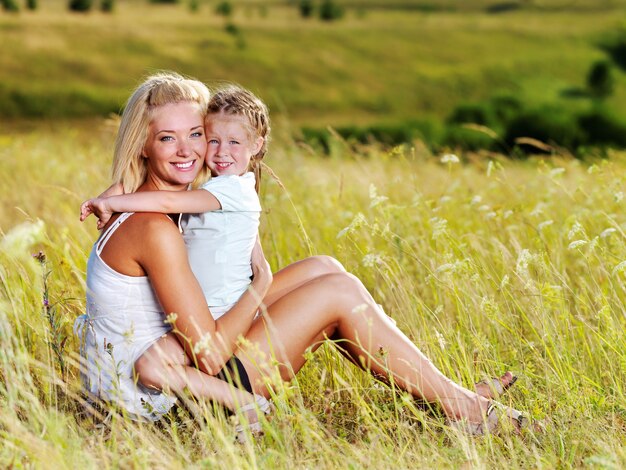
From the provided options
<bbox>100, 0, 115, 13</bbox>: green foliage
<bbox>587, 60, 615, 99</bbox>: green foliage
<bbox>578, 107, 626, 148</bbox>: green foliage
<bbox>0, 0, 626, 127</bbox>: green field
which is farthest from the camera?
<bbox>100, 0, 115, 13</bbox>: green foliage

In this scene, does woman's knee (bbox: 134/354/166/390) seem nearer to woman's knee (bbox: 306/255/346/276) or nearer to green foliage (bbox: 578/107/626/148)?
woman's knee (bbox: 306/255/346/276)

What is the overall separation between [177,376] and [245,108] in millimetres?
1049

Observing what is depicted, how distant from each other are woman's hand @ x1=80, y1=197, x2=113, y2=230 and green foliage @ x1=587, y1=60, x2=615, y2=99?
55.3 metres

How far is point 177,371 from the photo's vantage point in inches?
112

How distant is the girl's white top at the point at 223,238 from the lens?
2.99 metres

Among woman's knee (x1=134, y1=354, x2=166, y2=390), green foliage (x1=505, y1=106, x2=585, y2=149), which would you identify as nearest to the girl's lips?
woman's knee (x1=134, y1=354, x2=166, y2=390)

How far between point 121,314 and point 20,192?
4.10 m

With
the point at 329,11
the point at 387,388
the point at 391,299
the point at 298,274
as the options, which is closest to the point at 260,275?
the point at 298,274

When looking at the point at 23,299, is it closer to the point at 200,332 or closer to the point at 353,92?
the point at 200,332

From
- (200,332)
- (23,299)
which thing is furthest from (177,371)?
(23,299)

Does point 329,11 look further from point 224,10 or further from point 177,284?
point 177,284

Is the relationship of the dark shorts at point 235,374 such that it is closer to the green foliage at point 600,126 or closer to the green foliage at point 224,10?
the green foliage at point 600,126

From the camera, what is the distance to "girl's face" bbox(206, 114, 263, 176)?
317 cm

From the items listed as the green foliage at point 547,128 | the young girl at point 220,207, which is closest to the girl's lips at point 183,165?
the young girl at point 220,207
